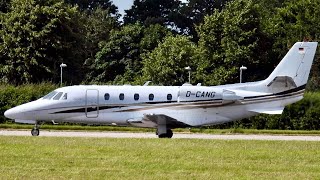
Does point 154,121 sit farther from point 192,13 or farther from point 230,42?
point 192,13

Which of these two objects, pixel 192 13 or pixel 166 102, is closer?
pixel 166 102

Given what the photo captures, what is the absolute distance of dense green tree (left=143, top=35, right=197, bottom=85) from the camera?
256ft

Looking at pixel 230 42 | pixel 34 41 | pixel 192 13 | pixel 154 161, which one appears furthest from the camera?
pixel 192 13

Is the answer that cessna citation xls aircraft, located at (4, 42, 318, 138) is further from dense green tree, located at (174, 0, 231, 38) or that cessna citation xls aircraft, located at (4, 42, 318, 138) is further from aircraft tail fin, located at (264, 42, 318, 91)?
dense green tree, located at (174, 0, 231, 38)

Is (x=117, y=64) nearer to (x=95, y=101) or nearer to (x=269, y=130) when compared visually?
(x=269, y=130)

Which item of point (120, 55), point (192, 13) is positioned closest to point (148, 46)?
point (120, 55)

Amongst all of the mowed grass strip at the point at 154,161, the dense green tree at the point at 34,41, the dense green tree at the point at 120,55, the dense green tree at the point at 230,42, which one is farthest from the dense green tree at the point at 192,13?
the mowed grass strip at the point at 154,161

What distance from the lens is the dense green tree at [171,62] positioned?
78062 mm

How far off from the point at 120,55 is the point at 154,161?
239 ft

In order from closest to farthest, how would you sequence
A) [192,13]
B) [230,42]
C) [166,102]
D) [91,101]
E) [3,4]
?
[91,101] < [166,102] < [230,42] < [3,4] < [192,13]

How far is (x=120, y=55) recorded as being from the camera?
9538cm

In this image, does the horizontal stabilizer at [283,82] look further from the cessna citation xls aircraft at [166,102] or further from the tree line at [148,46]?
the tree line at [148,46]

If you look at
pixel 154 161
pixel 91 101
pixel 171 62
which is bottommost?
pixel 154 161

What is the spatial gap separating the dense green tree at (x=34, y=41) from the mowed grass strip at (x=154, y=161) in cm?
4814
